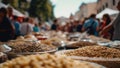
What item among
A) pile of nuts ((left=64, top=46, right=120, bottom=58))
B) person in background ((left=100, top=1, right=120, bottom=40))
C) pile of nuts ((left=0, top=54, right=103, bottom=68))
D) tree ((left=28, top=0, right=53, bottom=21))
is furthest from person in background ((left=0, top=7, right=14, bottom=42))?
tree ((left=28, top=0, right=53, bottom=21))

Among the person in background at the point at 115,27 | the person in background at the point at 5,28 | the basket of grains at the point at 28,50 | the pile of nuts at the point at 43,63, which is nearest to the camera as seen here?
the pile of nuts at the point at 43,63

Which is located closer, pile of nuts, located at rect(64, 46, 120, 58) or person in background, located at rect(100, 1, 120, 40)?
pile of nuts, located at rect(64, 46, 120, 58)

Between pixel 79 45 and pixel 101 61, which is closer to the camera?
pixel 101 61

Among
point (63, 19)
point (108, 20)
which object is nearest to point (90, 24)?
point (108, 20)

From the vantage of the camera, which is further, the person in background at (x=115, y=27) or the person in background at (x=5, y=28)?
the person in background at (x=5, y=28)

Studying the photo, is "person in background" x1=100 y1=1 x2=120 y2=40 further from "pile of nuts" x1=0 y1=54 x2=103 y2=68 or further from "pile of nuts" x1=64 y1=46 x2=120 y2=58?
"pile of nuts" x1=0 y1=54 x2=103 y2=68

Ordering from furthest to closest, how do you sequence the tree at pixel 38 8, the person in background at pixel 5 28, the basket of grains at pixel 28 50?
the tree at pixel 38 8, the person in background at pixel 5 28, the basket of grains at pixel 28 50

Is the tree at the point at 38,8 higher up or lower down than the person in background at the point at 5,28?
higher up

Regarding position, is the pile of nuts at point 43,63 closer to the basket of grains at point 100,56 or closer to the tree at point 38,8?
the basket of grains at point 100,56

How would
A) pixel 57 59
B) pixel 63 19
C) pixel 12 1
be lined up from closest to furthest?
pixel 57 59
pixel 12 1
pixel 63 19

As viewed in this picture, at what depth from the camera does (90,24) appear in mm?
10586

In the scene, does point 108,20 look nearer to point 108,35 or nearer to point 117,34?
point 108,35

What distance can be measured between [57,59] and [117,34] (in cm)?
432

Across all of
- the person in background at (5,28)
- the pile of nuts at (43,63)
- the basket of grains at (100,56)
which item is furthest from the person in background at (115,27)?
the pile of nuts at (43,63)
